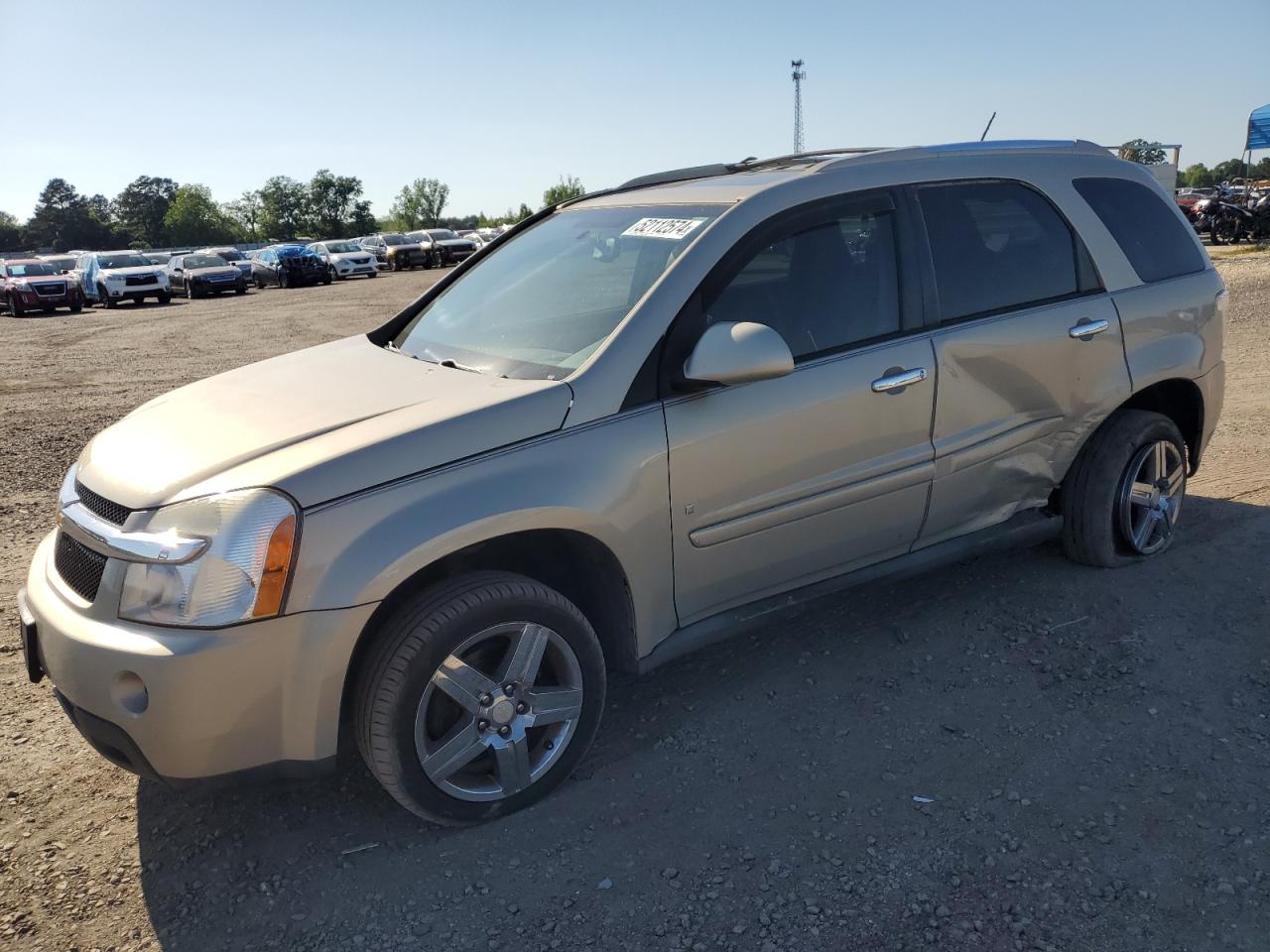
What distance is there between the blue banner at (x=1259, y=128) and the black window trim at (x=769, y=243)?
93.9 feet

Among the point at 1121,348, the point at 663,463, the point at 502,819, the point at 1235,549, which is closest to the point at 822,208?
the point at 663,463

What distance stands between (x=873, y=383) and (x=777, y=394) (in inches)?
15.8

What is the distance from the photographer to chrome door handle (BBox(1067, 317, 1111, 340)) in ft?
12.8

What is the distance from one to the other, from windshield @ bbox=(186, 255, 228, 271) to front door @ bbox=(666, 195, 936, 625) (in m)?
32.0

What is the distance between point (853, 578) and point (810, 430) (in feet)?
2.10

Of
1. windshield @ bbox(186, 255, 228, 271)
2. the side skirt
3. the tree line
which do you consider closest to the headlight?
the side skirt

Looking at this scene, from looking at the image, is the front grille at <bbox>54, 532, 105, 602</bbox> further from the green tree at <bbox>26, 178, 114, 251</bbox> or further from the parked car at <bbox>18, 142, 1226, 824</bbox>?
the green tree at <bbox>26, 178, 114, 251</bbox>

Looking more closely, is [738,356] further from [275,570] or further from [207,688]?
[207,688]

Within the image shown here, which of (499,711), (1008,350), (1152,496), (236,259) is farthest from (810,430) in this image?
(236,259)

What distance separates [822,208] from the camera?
341 centimetres

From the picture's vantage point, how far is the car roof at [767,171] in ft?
11.3

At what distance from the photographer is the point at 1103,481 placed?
13.6ft

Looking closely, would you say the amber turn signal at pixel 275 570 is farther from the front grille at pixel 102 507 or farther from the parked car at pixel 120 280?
the parked car at pixel 120 280

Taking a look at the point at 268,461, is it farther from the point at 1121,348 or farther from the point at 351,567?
the point at 1121,348
